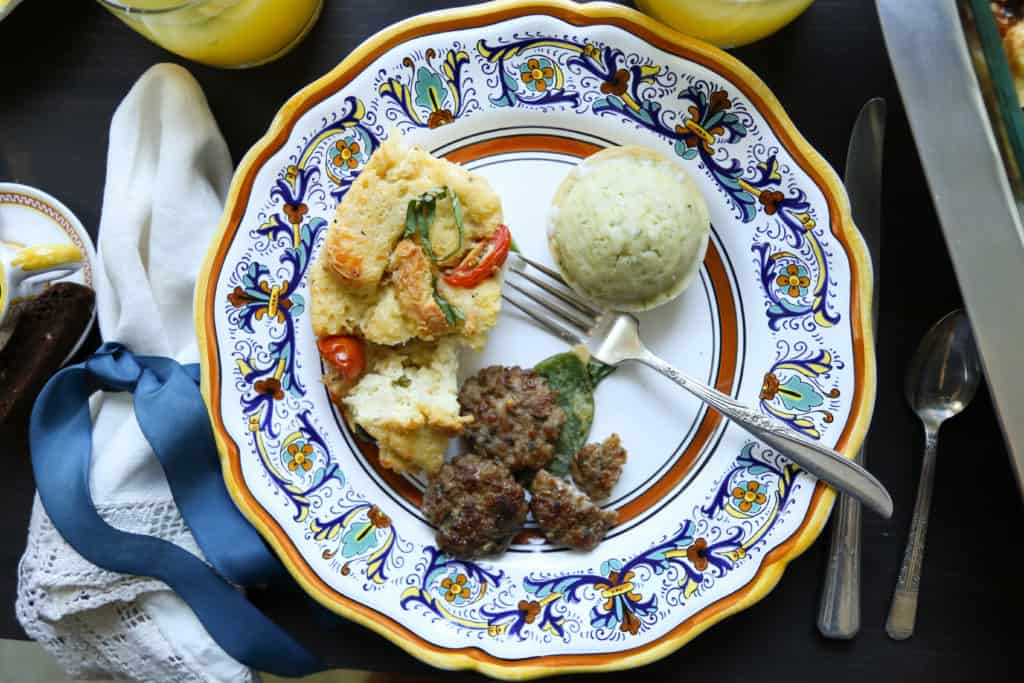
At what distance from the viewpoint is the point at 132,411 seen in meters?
2.54

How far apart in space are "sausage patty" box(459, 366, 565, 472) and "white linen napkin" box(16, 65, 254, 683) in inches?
37.7

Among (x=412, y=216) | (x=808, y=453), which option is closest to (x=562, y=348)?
(x=412, y=216)

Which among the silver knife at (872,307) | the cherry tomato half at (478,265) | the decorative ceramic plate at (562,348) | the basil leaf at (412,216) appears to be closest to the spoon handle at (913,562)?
the silver knife at (872,307)

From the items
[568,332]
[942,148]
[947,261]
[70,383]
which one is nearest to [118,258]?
[70,383]

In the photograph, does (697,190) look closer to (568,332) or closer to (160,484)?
(568,332)

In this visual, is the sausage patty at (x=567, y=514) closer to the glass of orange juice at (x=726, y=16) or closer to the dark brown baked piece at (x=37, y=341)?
the glass of orange juice at (x=726, y=16)

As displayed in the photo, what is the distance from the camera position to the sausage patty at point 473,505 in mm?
2379

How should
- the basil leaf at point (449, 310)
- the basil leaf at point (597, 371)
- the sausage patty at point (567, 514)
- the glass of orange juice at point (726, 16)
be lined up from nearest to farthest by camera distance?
the glass of orange juice at point (726, 16), the basil leaf at point (449, 310), the sausage patty at point (567, 514), the basil leaf at point (597, 371)

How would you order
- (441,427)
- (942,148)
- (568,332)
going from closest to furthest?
1. (942,148)
2. (441,427)
3. (568,332)

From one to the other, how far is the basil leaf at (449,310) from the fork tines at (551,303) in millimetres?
257

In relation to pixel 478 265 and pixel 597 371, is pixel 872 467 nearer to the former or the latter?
pixel 597 371

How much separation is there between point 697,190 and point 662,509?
1.02 metres

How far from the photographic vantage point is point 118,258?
8.11ft

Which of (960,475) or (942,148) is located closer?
(942,148)
